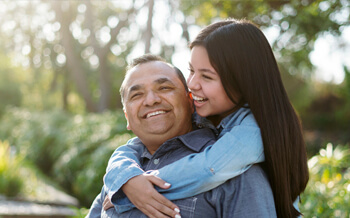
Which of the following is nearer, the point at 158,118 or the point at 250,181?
the point at 250,181

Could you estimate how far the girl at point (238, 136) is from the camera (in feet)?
5.98

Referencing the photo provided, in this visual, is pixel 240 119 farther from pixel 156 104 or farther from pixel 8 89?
pixel 8 89

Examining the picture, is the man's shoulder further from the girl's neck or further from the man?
the girl's neck

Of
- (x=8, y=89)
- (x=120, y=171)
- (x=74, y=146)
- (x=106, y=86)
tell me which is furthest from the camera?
(x=8, y=89)

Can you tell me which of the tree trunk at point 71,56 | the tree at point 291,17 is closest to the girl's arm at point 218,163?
the tree at point 291,17

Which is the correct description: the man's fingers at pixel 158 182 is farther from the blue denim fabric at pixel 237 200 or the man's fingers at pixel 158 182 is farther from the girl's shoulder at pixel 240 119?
the girl's shoulder at pixel 240 119

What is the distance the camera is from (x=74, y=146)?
345 inches

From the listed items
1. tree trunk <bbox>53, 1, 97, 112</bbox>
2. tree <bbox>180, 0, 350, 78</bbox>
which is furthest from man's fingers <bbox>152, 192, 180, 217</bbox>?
tree trunk <bbox>53, 1, 97, 112</bbox>

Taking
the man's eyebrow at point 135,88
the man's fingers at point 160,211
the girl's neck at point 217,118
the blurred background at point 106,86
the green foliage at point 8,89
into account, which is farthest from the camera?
the green foliage at point 8,89

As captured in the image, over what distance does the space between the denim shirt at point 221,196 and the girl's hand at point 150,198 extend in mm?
75

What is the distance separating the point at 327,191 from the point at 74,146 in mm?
6296

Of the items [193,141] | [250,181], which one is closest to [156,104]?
[193,141]

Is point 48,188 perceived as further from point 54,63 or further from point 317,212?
point 54,63

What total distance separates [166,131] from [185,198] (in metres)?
0.55
